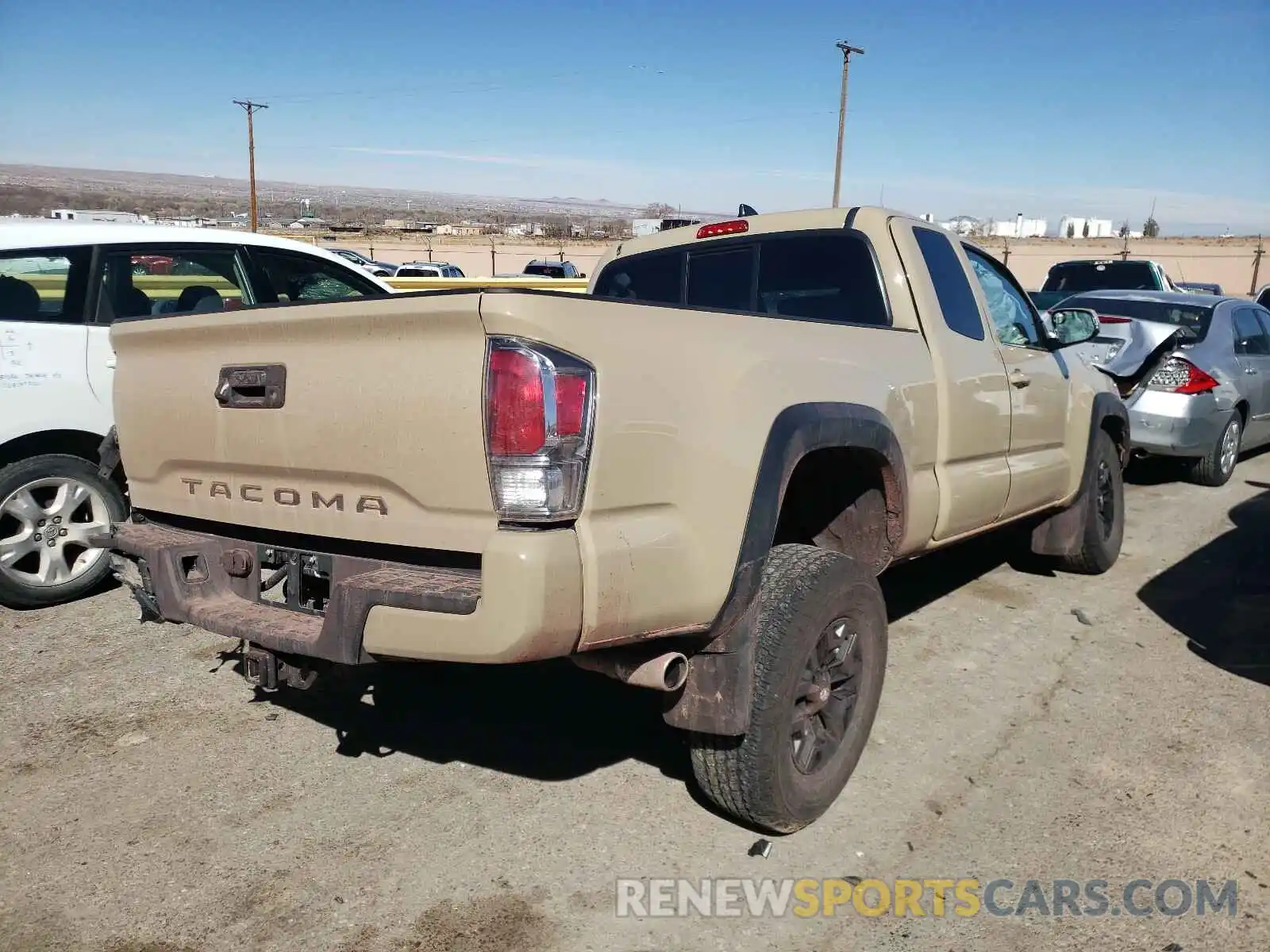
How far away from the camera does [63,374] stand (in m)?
4.99

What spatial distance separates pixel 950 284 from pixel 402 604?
9.32 feet

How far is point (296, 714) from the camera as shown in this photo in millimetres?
3971

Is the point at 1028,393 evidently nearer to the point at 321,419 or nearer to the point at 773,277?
the point at 773,277

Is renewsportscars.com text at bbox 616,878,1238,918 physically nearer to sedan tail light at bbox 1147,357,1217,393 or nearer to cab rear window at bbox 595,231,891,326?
cab rear window at bbox 595,231,891,326

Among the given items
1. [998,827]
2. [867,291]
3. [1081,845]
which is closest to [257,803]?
[998,827]

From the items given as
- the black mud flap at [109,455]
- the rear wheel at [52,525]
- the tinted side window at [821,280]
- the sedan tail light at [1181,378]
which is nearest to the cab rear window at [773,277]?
the tinted side window at [821,280]

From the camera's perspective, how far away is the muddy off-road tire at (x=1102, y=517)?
18.1ft

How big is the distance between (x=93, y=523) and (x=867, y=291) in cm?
409

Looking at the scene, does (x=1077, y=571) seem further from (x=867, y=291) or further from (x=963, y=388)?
(x=867, y=291)

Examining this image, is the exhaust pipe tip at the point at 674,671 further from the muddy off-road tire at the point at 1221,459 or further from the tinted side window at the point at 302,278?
the muddy off-road tire at the point at 1221,459

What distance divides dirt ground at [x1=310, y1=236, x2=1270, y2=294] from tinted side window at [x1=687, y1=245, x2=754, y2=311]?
2971cm

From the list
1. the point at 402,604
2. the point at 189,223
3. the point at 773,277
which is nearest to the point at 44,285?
the point at 773,277

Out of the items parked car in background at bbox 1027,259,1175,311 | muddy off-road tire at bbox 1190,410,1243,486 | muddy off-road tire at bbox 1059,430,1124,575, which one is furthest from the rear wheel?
parked car in background at bbox 1027,259,1175,311

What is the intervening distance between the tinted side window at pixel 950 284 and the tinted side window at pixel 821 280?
0.28m
